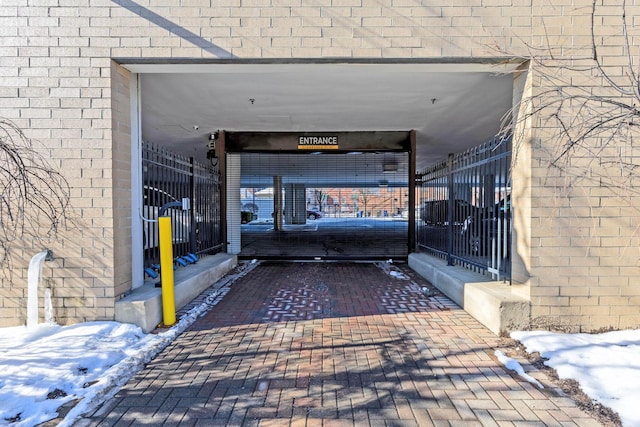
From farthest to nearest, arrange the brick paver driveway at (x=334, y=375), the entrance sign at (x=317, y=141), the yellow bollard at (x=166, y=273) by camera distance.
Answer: the entrance sign at (x=317, y=141) < the yellow bollard at (x=166, y=273) < the brick paver driveway at (x=334, y=375)

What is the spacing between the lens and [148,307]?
4.38 meters

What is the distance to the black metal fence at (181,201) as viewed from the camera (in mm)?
5758

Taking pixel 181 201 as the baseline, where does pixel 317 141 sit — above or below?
above

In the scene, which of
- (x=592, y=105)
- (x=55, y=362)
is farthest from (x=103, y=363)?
(x=592, y=105)

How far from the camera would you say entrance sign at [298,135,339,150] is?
1004cm

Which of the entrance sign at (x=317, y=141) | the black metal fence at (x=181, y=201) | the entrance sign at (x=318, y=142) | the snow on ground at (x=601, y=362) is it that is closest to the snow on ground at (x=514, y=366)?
the snow on ground at (x=601, y=362)

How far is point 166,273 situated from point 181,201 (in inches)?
65.3

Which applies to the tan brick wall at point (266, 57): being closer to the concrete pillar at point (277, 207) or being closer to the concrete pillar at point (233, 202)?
the concrete pillar at point (233, 202)

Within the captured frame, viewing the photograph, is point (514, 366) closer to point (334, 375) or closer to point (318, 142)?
point (334, 375)

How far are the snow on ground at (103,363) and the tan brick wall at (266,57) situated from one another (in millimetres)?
362

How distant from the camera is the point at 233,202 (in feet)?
34.2

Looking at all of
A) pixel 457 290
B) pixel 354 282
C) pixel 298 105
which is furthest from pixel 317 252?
pixel 457 290

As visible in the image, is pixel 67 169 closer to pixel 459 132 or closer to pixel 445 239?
pixel 445 239

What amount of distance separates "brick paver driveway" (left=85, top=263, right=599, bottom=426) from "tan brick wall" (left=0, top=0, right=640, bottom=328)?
1252 millimetres
